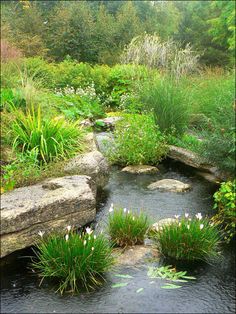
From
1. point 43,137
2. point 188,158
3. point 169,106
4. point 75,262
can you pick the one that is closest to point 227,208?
point 75,262

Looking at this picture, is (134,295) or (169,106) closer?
(134,295)

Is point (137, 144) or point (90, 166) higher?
point (90, 166)

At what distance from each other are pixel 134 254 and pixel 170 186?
Answer: 2541 mm

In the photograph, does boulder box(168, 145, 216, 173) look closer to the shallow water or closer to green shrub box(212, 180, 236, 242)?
green shrub box(212, 180, 236, 242)

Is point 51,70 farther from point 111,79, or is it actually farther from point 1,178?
point 1,178

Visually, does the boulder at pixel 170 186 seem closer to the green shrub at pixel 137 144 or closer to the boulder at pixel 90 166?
the boulder at pixel 90 166

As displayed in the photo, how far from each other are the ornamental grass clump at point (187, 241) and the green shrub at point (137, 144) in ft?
11.6

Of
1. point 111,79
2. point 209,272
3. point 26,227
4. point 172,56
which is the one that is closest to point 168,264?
point 209,272

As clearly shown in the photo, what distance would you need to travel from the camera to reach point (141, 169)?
8312mm

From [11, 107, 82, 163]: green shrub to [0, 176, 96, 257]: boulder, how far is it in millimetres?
1096

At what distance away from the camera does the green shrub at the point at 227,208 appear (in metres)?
5.64

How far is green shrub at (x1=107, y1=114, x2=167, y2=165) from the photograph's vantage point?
27.8 ft

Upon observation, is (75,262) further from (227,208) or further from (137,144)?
(137,144)

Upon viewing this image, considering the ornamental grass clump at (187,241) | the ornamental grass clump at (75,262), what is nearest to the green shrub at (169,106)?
the ornamental grass clump at (187,241)
